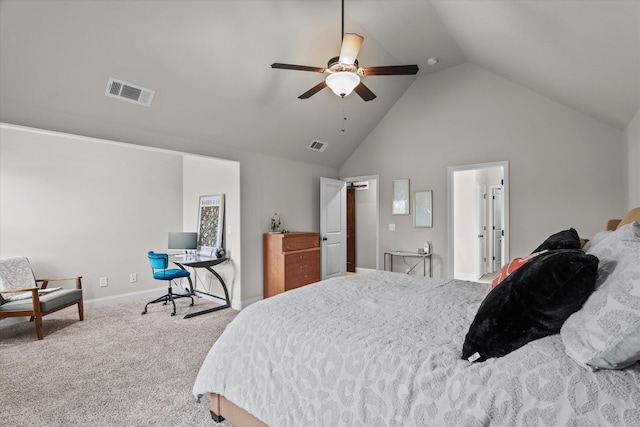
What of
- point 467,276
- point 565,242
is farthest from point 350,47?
point 467,276

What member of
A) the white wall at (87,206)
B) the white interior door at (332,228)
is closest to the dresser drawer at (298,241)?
Result: the white interior door at (332,228)

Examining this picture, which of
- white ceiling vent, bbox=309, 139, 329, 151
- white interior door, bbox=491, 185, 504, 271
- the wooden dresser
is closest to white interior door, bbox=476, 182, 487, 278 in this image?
white interior door, bbox=491, 185, 504, 271

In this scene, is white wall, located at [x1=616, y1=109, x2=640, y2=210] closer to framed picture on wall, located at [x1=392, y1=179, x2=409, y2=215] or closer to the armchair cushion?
framed picture on wall, located at [x1=392, y1=179, x2=409, y2=215]

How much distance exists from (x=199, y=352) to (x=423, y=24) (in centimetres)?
441

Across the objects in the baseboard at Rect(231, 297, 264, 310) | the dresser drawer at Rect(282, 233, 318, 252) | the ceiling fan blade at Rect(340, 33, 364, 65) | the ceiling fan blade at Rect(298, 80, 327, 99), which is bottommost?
the baseboard at Rect(231, 297, 264, 310)

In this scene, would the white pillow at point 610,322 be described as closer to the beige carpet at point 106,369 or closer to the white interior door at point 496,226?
the beige carpet at point 106,369

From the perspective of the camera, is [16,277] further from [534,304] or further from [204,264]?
[534,304]

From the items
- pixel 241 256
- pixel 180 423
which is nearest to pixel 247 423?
pixel 180 423

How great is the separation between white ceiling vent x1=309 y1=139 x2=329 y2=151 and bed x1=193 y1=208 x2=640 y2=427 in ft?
12.0

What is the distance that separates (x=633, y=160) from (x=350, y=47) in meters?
3.09

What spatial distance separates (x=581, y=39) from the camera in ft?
7.02

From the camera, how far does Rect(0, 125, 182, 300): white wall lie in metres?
3.97

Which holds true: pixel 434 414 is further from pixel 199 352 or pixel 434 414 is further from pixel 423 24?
pixel 423 24

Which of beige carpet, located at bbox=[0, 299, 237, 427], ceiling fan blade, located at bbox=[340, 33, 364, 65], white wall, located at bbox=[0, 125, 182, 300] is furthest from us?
white wall, located at bbox=[0, 125, 182, 300]
